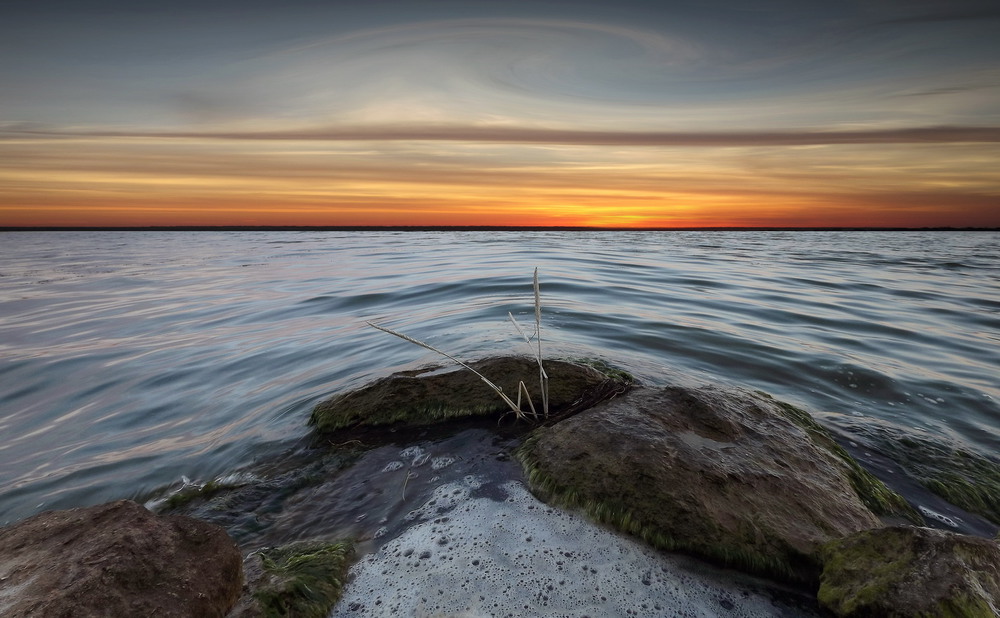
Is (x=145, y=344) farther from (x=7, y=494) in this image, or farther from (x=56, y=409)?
(x=7, y=494)

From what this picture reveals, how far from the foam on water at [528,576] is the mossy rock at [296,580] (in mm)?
83

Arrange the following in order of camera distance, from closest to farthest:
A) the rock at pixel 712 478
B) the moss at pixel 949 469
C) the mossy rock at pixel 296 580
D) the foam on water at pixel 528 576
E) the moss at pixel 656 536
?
the mossy rock at pixel 296 580, the foam on water at pixel 528 576, the moss at pixel 656 536, the rock at pixel 712 478, the moss at pixel 949 469

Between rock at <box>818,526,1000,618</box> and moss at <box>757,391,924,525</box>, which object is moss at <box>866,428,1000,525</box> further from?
rock at <box>818,526,1000,618</box>

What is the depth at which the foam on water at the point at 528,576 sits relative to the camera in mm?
2137

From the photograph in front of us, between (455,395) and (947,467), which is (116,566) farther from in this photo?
(947,467)

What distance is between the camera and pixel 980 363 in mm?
6484

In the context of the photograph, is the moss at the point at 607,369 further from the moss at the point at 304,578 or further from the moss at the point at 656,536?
the moss at the point at 304,578

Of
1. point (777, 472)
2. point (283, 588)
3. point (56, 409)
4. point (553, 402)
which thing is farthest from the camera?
point (56, 409)

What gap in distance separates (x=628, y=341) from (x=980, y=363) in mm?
4714

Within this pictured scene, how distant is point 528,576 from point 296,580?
1.08 m

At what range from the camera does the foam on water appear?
7.01 feet

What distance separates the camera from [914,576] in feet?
6.07

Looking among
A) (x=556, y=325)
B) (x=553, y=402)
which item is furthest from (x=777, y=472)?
(x=556, y=325)

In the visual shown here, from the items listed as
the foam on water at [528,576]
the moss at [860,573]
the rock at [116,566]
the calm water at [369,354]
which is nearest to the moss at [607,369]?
the calm water at [369,354]
